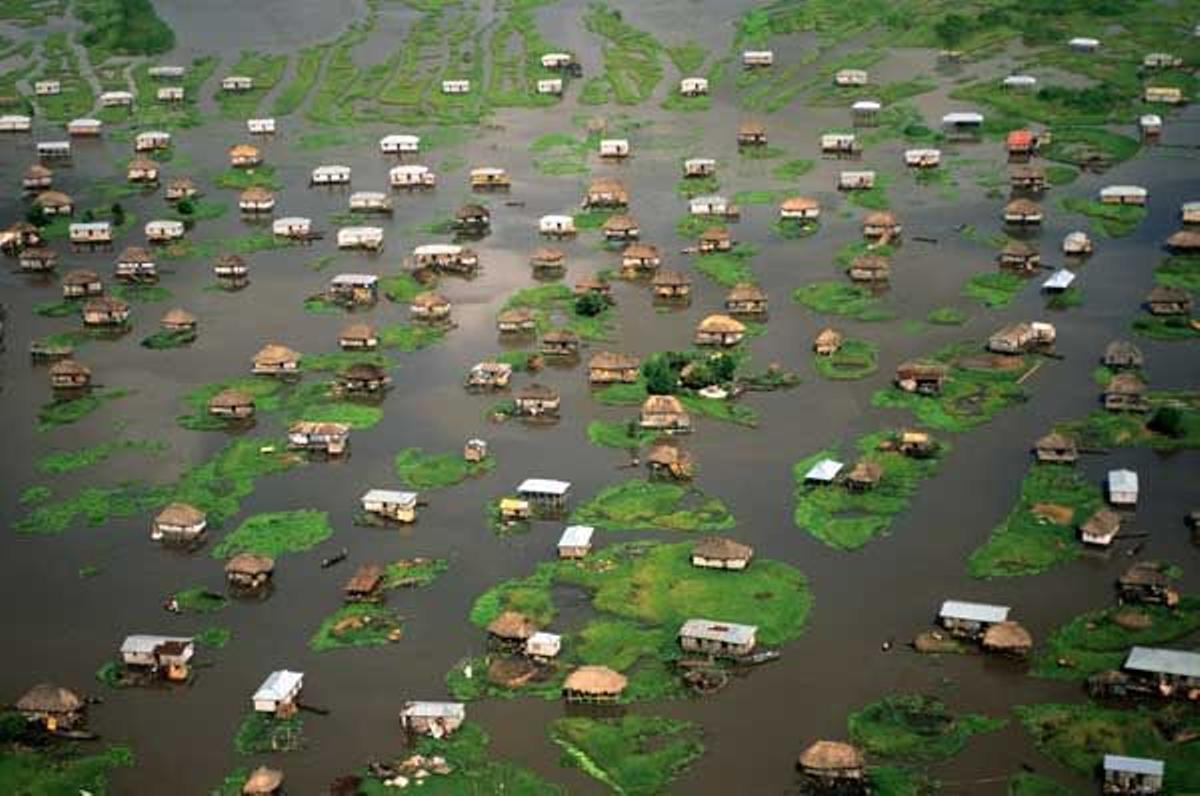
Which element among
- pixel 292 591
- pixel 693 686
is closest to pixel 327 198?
pixel 292 591

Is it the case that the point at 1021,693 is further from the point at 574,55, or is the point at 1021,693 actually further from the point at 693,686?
the point at 574,55

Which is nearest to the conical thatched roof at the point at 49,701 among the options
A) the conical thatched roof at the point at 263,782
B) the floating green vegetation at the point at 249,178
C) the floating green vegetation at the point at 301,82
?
the conical thatched roof at the point at 263,782

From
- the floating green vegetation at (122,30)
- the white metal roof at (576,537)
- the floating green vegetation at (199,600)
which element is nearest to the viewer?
the floating green vegetation at (199,600)

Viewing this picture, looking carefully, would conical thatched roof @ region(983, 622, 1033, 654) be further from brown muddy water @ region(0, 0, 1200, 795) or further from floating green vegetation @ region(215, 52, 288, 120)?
floating green vegetation @ region(215, 52, 288, 120)

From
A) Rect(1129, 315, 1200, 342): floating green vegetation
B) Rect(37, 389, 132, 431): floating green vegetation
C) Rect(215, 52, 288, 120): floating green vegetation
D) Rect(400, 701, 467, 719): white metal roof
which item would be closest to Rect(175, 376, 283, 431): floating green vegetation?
Rect(37, 389, 132, 431): floating green vegetation

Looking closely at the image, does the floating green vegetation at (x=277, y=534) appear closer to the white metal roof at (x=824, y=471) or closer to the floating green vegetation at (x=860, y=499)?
the floating green vegetation at (x=860, y=499)
